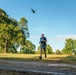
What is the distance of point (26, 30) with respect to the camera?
88000mm

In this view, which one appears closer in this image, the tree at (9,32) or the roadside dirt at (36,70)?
the roadside dirt at (36,70)

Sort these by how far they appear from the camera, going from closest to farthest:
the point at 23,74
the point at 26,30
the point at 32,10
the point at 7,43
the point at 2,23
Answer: the point at 23,74, the point at 32,10, the point at 2,23, the point at 7,43, the point at 26,30

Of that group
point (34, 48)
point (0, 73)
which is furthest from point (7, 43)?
point (0, 73)

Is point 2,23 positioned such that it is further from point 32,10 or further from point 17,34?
point 32,10

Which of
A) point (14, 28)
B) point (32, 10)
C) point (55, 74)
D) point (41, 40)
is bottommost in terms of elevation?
point (55, 74)

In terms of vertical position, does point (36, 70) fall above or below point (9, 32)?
below

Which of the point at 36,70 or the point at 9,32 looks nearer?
the point at 36,70

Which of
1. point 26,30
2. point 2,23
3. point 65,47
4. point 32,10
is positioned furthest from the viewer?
point 65,47

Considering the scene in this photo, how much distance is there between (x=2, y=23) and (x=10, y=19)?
4016 mm

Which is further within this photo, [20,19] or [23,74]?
[20,19]

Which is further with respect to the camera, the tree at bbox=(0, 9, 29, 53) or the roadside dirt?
the tree at bbox=(0, 9, 29, 53)

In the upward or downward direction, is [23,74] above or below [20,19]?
below

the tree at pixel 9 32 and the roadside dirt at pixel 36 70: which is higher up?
the tree at pixel 9 32

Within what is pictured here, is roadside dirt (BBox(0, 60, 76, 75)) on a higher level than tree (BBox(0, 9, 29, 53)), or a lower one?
lower
